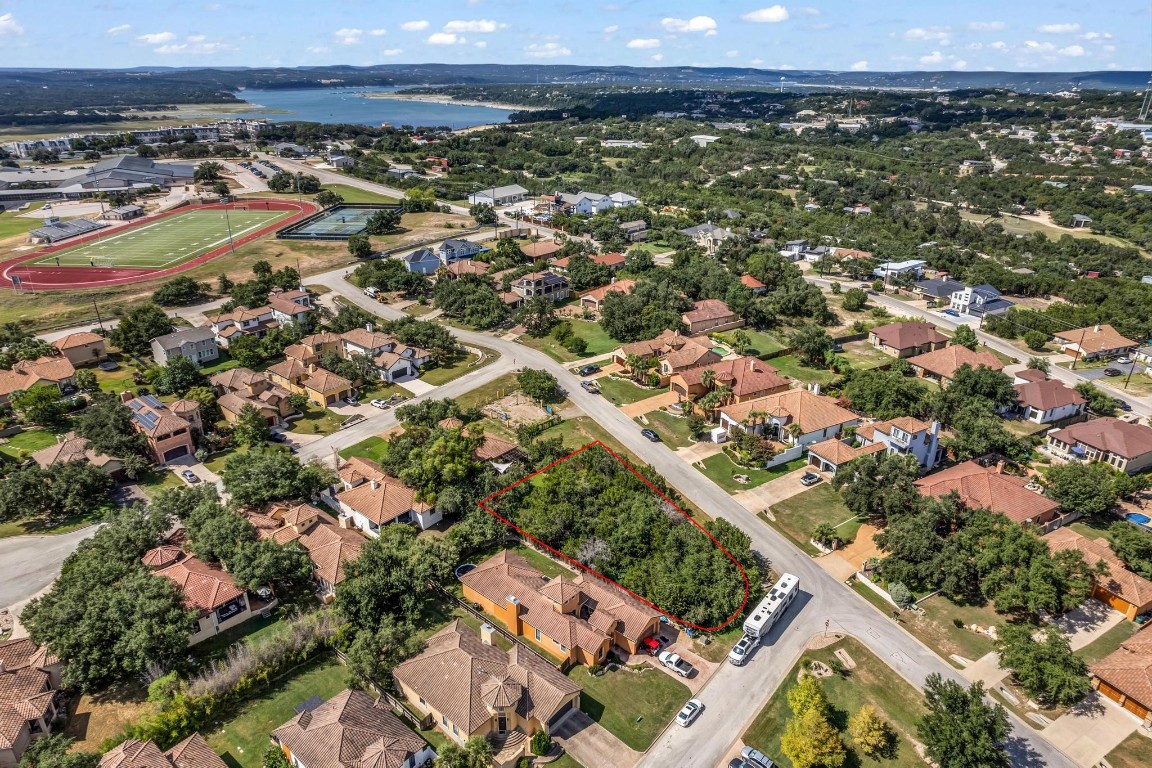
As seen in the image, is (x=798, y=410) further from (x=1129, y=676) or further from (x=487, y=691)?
(x=487, y=691)

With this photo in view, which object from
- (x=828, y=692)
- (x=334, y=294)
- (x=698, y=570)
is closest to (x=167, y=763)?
(x=698, y=570)

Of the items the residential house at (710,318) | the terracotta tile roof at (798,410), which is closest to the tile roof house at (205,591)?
the terracotta tile roof at (798,410)

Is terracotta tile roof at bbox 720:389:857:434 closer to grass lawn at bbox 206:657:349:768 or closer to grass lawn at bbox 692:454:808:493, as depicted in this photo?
grass lawn at bbox 692:454:808:493

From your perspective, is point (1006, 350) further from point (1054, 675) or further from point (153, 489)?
point (153, 489)

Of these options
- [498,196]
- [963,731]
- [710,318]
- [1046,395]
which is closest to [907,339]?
[1046,395]

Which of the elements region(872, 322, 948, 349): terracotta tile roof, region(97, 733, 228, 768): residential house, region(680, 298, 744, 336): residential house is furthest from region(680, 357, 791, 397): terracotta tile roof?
region(97, 733, 228, 768): residential house
